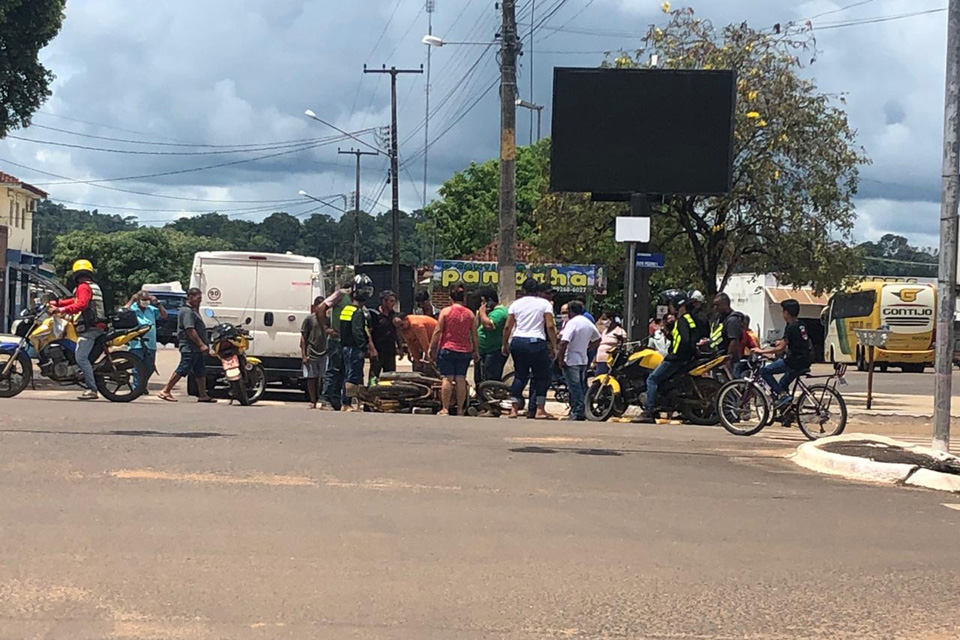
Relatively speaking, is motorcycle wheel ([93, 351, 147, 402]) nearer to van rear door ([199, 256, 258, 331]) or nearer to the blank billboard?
van rear door ([199, 256, 258, 331])

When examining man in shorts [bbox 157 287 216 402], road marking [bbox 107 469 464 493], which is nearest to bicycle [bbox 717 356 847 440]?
road marking [bbox 107 469 464 493]

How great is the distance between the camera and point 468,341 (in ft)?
46.4

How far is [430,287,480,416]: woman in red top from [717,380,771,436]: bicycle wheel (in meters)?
3.19

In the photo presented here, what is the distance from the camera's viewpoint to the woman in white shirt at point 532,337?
1416 centimetres

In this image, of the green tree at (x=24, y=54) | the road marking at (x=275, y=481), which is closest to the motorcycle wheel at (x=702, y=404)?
the road marking at (x=275, y=481)

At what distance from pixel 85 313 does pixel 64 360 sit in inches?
28.4

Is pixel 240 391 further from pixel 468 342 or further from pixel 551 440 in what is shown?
pixel 551 440

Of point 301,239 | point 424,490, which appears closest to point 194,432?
point 424,490

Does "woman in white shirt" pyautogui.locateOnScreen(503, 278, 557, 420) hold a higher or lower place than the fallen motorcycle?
higher

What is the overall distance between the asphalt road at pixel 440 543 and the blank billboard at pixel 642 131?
9.35 meters

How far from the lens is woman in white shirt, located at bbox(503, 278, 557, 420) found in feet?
46.5

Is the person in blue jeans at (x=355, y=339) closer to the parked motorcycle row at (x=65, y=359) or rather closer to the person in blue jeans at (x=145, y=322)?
the parked motorcycle row at (x=65, y=359)

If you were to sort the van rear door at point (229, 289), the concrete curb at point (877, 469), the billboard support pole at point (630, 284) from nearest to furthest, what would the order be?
the concrete curb at point (877, 469)
the billboard support pole at point (630, 284)
the van rear door at point (229, 289)

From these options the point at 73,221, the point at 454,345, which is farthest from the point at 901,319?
the point at 73,221
